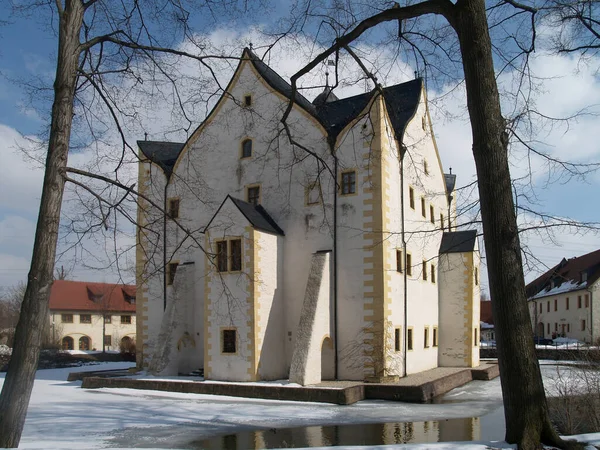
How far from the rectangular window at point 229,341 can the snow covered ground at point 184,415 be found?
265 cm

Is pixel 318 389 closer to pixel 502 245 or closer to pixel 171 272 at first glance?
pixel 502 245

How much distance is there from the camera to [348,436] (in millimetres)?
12391

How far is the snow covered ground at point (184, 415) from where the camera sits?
12000 mm

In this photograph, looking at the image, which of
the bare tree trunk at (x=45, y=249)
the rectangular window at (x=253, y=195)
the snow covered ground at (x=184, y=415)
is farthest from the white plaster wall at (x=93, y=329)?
the bare tree trunk at (x=45, y=249)

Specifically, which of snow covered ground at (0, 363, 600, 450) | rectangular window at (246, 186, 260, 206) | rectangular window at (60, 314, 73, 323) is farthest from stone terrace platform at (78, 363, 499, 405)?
rectangular window at (60, 314, 73, 323)

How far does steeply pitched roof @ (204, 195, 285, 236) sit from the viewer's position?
70.0ft


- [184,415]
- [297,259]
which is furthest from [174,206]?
[184,415]

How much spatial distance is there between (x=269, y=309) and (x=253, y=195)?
497 cm

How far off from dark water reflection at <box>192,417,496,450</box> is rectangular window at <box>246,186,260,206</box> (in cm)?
1215

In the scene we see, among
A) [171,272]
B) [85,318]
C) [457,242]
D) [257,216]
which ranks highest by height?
[257,216]

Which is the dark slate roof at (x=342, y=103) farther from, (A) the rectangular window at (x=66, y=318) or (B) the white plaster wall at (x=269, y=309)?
(A) the rectangular window at (x=66, y=318)

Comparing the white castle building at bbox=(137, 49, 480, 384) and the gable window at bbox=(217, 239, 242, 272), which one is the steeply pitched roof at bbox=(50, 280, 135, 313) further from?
the gable window at bbox=(217, 239, 242, 272)

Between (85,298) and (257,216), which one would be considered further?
(85,298)

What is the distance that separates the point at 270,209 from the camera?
77.0 ft
